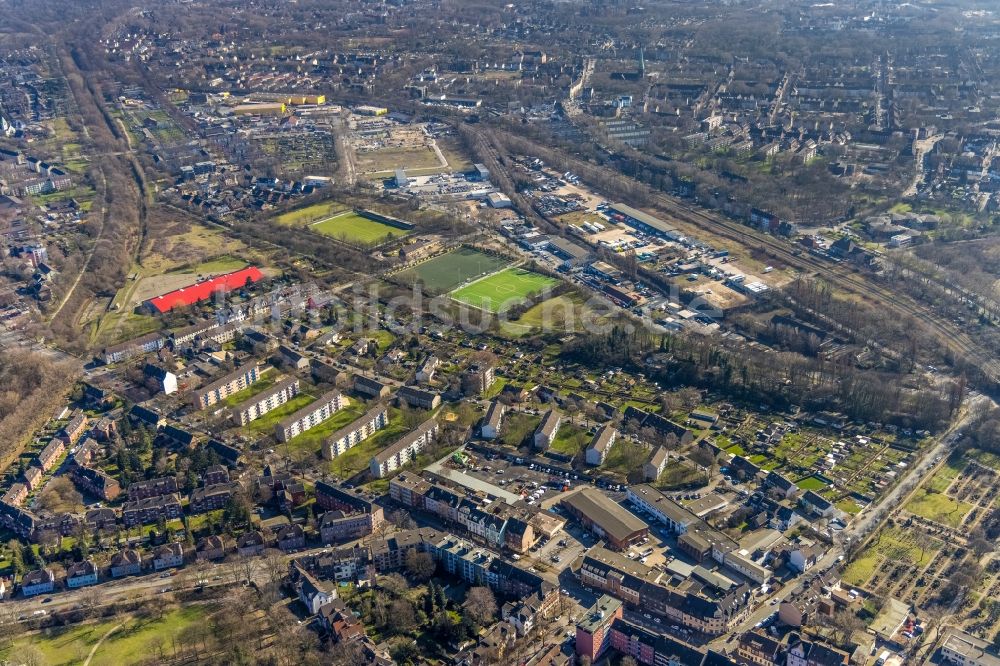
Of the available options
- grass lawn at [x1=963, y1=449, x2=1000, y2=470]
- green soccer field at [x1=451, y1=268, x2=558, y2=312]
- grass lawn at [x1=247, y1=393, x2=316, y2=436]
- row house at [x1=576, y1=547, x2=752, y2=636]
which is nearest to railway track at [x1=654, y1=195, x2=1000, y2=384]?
grass lawn at [x1=963, y1=449, x2=1000, y2=470]

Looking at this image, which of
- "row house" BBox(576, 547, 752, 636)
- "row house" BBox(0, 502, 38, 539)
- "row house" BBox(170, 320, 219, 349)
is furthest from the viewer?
"row house" BBox(170, 320, 219, 349)

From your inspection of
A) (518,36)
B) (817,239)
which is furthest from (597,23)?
(817,239)

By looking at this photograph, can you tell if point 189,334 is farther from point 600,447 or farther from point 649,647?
point 649,647

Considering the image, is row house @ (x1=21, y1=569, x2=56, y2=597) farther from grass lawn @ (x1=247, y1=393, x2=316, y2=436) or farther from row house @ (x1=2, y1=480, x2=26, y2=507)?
grass lawn @ (x1=247, y1=393, x2=316, y2=436)

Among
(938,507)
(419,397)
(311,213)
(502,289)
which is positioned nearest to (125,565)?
(419,397)

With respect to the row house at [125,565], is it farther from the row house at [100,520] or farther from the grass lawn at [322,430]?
the grass lawn at [322,430]

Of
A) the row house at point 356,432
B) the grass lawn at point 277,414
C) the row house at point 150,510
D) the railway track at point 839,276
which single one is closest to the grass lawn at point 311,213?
the railway track at point 839,276
